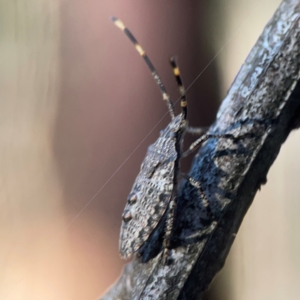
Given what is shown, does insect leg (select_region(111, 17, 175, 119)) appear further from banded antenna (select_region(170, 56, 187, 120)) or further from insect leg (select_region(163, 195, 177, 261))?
insect leg (select_region(163, 195, 177, 261))

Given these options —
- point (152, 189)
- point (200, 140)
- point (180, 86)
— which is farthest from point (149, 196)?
point (180, 86)

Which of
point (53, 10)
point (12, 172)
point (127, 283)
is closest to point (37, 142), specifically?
point (12, 172)

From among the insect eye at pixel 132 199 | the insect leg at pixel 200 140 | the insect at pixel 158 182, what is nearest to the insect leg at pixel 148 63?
the insect at pixel 158 182

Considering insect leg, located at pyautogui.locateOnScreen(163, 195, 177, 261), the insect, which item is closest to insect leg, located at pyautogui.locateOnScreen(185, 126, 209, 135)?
the insect

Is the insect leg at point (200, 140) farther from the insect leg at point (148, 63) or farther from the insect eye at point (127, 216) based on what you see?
the insect eye at point (127, 216)

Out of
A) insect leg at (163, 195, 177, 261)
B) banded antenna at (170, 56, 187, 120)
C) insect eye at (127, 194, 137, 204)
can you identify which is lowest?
insect leg at (163, 195, 177, 261)

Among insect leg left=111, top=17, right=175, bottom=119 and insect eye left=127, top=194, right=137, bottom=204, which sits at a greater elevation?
insect leg left=111, top=17, right=175, bottom=119

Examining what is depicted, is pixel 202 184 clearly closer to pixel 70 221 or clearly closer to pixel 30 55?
pixel 70 221
